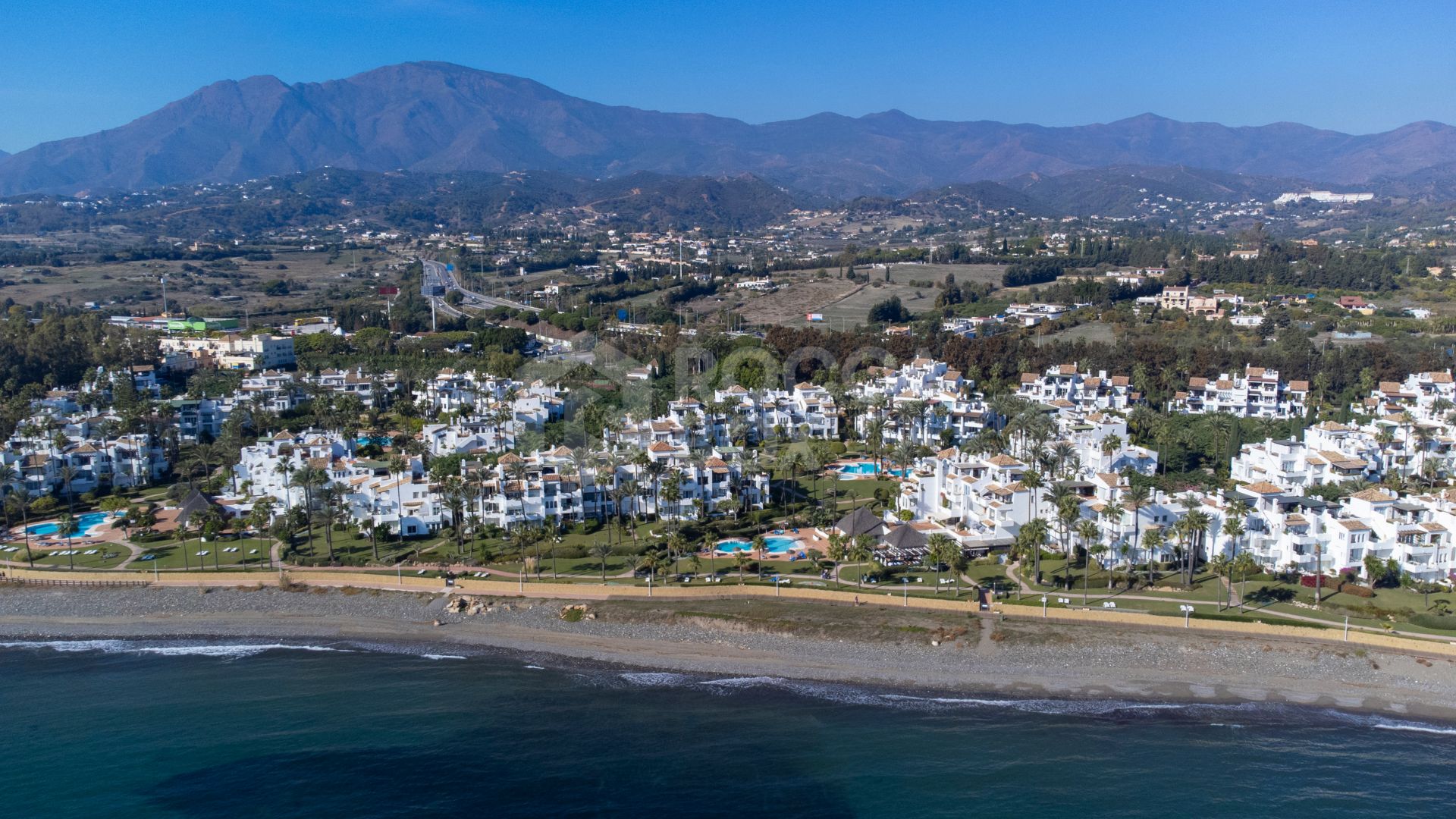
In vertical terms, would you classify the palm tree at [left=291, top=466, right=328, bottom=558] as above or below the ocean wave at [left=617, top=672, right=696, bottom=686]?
above

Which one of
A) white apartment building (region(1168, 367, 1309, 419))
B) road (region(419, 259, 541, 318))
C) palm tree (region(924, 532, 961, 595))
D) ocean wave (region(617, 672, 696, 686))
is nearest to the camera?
ocean wave (region(617, 672, 696, 686))

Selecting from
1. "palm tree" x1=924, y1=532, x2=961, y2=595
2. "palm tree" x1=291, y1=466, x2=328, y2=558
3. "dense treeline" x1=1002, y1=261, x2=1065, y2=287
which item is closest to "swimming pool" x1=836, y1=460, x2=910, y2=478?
"palm tree" x1=924, y1=532, x2=961, y2=595

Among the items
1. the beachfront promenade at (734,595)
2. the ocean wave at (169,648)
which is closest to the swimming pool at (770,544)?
the beachfront promenade at (734,595)

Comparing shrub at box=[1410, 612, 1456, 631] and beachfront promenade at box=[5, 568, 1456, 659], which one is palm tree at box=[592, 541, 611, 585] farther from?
shrub at box=[1410, 612, 1456, 631]

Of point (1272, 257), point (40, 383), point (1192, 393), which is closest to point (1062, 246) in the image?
point (1272, 257)

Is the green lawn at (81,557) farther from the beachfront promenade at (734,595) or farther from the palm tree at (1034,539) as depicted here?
the palm tree at (1034,539)

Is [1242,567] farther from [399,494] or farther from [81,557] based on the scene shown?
[81,557]

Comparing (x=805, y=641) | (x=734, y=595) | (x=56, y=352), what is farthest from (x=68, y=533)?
(x=56, y=352)
